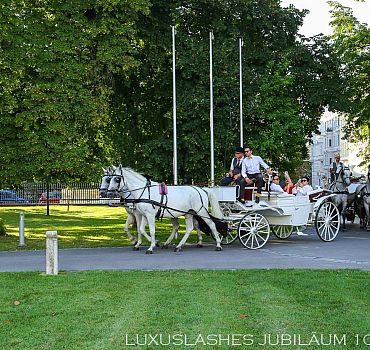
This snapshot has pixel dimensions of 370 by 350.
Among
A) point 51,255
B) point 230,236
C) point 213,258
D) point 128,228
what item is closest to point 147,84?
point 128,228

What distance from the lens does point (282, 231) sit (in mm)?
22016

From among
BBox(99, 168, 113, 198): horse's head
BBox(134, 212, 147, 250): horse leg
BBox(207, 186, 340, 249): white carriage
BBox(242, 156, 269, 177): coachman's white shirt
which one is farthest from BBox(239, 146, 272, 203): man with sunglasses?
BBox(99, 168, 113, 198): horse's head

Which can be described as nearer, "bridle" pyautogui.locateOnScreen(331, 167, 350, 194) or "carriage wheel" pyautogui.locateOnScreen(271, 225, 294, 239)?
"carriage wheel" pyautogui.locateOnScreen(271, 225, 294, 239)

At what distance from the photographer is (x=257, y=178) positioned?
1881 centimetres

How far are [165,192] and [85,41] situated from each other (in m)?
6.95

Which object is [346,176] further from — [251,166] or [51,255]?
[51,255]

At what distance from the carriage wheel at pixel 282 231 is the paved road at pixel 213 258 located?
131cm

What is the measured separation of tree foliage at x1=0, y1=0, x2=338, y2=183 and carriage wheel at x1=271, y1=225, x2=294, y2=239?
433cm

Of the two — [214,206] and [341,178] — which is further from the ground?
[341,178]

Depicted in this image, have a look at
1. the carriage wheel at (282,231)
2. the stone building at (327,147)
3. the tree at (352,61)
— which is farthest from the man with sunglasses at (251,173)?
the stone building at (327,147)

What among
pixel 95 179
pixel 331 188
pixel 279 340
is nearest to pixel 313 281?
pixel 279 340

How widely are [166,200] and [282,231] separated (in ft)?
18.3

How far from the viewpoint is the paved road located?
14.5 metres

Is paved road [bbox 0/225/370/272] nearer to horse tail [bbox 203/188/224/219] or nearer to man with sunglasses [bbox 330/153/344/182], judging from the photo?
horse tail [bbox 203/188/224/219]
